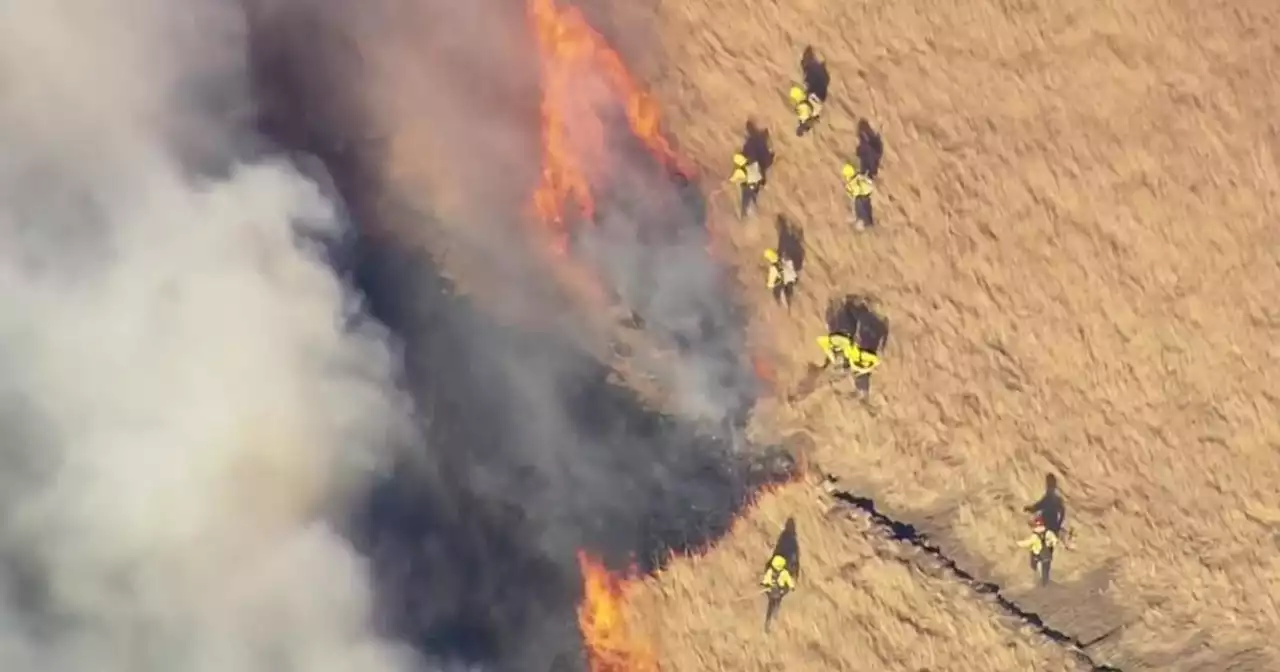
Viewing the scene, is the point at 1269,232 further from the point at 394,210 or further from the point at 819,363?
the point at 394,210

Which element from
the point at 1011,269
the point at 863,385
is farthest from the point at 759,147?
the point at 1011,269

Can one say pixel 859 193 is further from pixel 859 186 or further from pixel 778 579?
pixel 778 579

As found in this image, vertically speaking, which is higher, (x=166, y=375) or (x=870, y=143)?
(x=870, y=143)

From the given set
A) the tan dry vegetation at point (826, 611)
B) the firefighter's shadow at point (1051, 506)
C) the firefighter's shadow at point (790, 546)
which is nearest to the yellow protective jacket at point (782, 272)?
the tan dry vegetation at point (826, 611)

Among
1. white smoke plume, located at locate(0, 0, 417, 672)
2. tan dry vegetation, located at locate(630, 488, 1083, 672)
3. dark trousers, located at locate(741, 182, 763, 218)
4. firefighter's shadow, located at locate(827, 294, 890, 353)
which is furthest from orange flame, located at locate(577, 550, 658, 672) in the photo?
A: dark trousers, located at locate(741, 182, 763, 218)

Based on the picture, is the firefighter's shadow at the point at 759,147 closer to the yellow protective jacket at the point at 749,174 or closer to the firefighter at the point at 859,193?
the yellow protective jacket at the point at 749,174

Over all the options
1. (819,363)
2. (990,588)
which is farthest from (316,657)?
(990,588)

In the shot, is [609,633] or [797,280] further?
Answer: [609,633]
